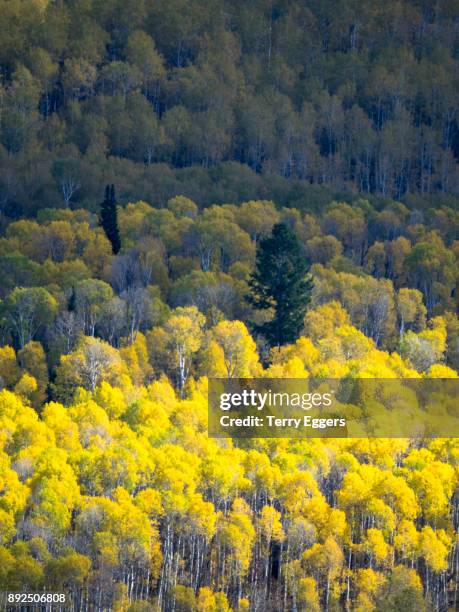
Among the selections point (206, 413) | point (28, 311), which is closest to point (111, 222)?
point (28, 311)

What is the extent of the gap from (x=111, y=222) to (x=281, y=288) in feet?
119

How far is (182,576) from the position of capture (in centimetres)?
9131

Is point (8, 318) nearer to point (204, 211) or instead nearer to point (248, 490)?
point (248, 490)

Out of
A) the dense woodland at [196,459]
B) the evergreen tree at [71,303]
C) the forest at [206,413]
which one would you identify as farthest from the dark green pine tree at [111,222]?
the evergreen tree at [71,303]

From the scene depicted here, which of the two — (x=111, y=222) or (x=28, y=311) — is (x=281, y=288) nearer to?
(x=28, y=311)

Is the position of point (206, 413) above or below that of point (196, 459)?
above

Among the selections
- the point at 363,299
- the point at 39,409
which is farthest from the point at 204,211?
the point at 39,409

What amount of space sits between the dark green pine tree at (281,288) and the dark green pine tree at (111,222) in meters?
26.2

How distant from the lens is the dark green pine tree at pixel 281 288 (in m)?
125

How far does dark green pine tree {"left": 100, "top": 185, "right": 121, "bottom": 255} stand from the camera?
6132 inches

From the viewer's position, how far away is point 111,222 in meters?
160

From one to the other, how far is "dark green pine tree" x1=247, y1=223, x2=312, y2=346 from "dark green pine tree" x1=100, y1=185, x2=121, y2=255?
86.1ft

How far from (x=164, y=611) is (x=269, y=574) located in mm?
6983

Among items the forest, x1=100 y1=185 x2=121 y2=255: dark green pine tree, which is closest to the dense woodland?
the forest
